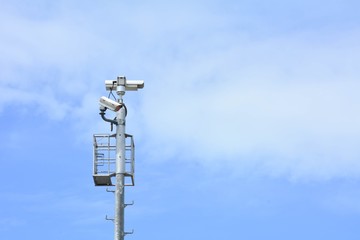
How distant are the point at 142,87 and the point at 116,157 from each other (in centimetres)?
389

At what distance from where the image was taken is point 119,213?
48531 mm

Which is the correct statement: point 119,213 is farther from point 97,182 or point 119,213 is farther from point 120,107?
point 120,107

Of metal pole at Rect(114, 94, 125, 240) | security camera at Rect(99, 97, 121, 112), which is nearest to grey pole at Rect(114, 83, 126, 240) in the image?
metal pole at Rect(114, 94, 125, 240)

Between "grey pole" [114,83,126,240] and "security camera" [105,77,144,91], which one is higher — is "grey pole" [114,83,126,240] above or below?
below

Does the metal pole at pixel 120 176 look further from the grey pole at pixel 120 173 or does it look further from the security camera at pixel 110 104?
the security camera at pixel 110 104

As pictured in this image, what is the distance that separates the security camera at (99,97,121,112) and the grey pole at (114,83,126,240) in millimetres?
224

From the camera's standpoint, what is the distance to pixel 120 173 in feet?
162

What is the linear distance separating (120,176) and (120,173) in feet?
0.50

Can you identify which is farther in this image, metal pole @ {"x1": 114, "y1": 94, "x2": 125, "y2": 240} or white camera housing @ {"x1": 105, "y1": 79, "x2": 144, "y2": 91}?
white camera housing @ {"x1": 105, "y1": 79, "x2": 144, "y2": 91}

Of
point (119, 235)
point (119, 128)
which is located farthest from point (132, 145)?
point (119, 235)

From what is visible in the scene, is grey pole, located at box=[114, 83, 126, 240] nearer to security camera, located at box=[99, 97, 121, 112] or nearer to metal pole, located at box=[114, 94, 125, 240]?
metal pole, located at box=[114, 94, 125, 240]

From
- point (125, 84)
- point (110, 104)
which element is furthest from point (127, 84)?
point (110, 104)

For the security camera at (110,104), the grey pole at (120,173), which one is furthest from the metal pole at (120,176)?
the security camera at (110,104)

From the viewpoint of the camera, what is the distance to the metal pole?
48344 millimetres
